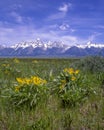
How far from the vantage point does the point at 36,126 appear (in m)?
4.19

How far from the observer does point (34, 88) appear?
5.75 meters

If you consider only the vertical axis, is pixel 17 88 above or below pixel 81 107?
above

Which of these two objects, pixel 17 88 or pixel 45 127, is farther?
pixel 17 88

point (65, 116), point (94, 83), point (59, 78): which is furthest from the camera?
point (94, 83)

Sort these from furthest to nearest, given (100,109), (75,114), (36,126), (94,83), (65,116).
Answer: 1. (94,83)
2. (100,109)
3. (75,114)
4. (65,116)
5. (36,126)

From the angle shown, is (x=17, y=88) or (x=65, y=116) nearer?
(x=65, y=116)

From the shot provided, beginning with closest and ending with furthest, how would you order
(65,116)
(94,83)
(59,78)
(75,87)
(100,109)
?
(65,116) → (100,109) → (75,87) → (59,78) → (94,83)

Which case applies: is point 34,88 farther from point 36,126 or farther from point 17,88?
point 36,126

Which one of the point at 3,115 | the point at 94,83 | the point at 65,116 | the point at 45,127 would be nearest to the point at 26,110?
the point at 3,115

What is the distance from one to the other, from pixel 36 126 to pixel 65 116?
835mm

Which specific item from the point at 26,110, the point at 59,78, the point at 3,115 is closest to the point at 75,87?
the point at 59,78

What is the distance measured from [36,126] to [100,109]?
180 cm

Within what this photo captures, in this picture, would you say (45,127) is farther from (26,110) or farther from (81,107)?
(81,107)

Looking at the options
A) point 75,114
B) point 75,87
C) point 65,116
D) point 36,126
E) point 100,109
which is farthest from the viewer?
point 75,87
